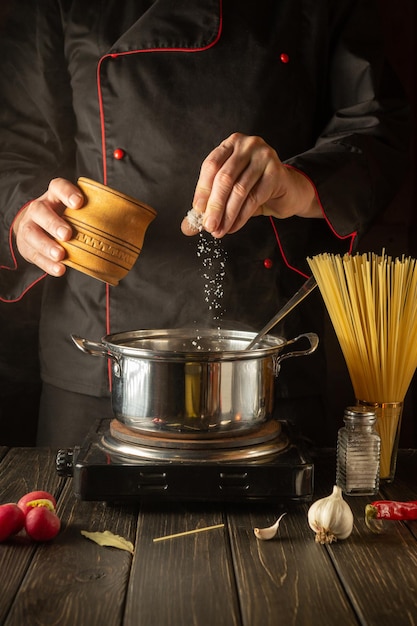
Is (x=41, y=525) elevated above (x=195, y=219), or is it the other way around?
(x=195, y=219)

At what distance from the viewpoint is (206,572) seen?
41.1 inches

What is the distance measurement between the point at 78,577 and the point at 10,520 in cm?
16

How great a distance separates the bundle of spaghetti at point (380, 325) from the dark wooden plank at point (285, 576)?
0.92 ft

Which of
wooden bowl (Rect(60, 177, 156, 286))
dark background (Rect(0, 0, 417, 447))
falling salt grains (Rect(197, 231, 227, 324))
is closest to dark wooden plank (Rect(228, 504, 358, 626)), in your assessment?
wooden bowl (Rect(60, 177, 156, 286))

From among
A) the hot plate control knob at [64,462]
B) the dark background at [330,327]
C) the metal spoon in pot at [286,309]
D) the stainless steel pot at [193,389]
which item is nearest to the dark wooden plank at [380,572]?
the stainless steel pot at [193,389]

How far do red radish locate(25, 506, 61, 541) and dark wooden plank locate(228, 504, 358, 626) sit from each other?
25 cm

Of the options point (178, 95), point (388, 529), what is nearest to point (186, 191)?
point (178, 95)

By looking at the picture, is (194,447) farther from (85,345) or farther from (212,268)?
(212,268)

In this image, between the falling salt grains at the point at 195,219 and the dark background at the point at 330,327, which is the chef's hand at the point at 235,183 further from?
the dark background at the point at 330,327

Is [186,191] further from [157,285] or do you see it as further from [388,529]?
[388,529]

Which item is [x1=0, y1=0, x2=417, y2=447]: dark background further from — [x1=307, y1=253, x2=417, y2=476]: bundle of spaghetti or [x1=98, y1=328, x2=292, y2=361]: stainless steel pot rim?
[x1=307, y1=253, x2=417, y2=476]: bundle of spaghetti

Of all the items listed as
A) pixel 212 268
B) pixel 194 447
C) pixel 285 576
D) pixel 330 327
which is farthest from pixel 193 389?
pixel 330 327

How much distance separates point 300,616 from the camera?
0.94 m

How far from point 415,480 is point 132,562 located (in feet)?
1.96
